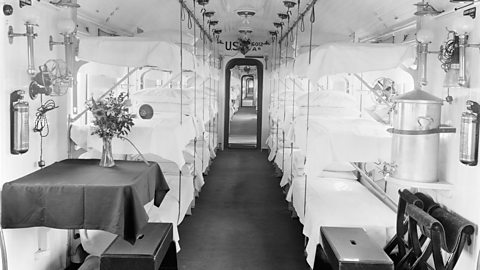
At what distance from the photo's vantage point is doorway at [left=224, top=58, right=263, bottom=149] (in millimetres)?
12328

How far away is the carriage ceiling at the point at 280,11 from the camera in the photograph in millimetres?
4668

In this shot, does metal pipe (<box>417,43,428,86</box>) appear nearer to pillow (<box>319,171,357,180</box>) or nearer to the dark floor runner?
→ pillow (<box>319,171,357,180</box>)

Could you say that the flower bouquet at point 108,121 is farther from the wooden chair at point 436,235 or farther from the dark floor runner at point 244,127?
the dark floor runner at point 244,127

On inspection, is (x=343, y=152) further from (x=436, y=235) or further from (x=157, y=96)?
(x=157, y=96)

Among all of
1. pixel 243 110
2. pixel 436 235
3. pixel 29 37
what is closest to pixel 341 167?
pixel 436 235

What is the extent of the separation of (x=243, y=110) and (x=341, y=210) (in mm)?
16318

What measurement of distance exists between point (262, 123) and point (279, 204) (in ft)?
Result: 18.2

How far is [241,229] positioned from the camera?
569cm

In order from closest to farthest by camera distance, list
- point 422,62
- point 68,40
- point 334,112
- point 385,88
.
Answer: point 422,62 → point 68,40 → point 385,88 → point 334,112

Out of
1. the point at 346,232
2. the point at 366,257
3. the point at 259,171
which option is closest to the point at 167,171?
the point at 346,232

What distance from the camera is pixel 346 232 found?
382cm

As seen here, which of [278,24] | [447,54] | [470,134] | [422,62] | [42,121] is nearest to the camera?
[470,134]

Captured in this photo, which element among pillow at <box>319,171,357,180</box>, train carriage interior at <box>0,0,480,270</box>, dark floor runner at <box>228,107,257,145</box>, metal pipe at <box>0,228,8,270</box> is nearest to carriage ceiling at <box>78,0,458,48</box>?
train carriage interior at <box>0,0,480,270</box>

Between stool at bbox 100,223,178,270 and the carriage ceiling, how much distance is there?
228 cm
